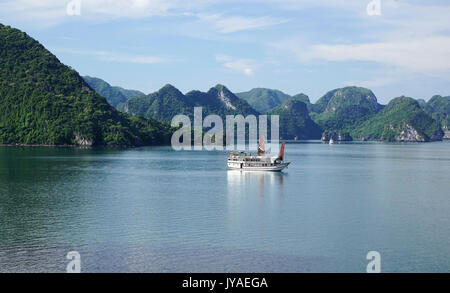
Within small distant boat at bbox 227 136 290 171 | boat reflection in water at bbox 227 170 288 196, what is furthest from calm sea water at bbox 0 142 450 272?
small distant boat at bbox 227 136 290 171

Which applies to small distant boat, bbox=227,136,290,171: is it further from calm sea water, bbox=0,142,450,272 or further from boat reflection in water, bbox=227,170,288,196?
calm sea water, bbox=0,142,450,272

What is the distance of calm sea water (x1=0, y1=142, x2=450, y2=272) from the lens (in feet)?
144

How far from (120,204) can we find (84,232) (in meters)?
19.5

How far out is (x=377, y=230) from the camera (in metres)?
57.0

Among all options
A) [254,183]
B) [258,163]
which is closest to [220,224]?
[254,183]

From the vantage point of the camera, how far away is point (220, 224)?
59000 mm

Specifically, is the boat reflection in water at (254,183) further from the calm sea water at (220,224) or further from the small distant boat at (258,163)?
the small distant boat at (258,163)

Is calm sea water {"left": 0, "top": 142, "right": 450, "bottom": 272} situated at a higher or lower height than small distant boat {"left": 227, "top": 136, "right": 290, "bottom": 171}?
lower

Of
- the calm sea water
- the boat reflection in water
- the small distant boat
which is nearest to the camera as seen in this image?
the calm sea water

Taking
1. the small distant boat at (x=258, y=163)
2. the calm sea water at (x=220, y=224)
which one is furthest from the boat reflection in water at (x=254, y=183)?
the small distant boat at (x=258, y=163)

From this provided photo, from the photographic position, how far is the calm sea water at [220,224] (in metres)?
44.0

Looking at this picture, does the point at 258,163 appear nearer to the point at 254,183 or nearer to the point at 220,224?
the point at 254,183
